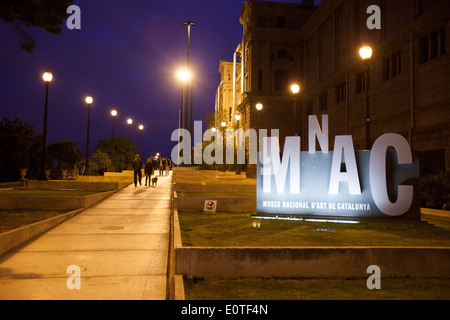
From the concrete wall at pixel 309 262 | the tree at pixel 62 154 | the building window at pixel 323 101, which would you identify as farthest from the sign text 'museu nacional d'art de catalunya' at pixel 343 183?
the tree at pixel 62 154

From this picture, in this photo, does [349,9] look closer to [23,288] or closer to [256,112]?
[256,112]

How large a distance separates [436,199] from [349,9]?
2802 cm

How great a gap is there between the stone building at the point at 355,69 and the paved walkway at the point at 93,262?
9.66 m

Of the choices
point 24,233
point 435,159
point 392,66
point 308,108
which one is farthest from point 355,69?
point 24,233

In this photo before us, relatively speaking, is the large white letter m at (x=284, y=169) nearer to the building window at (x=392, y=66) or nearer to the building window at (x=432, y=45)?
the building window at (x=432, y=45)

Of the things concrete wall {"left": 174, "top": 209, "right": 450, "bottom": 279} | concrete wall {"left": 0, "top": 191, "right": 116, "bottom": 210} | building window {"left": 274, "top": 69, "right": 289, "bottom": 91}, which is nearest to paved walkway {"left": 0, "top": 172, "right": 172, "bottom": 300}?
concrete wall {"left": 174, "top": 209, "right": 450, "bottom": 279}

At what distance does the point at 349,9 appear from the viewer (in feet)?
122

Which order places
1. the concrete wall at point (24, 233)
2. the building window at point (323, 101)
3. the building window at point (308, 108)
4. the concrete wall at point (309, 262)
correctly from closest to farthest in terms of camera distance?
the concrete wall at point (309, 262), the concrete wall at point (24, 233), the building window at point (323, 101), the building window at point (308, 108)

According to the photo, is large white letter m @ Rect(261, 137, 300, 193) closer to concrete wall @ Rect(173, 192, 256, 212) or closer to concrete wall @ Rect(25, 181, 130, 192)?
concrete wall @ Rect(173, 192, 256, 212)

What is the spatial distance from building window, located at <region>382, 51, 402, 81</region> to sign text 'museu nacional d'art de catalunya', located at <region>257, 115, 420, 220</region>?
19.5 metres

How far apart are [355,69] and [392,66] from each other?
22.5ft

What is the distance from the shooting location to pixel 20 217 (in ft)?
36.7

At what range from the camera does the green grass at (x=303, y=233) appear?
7.81 metres
